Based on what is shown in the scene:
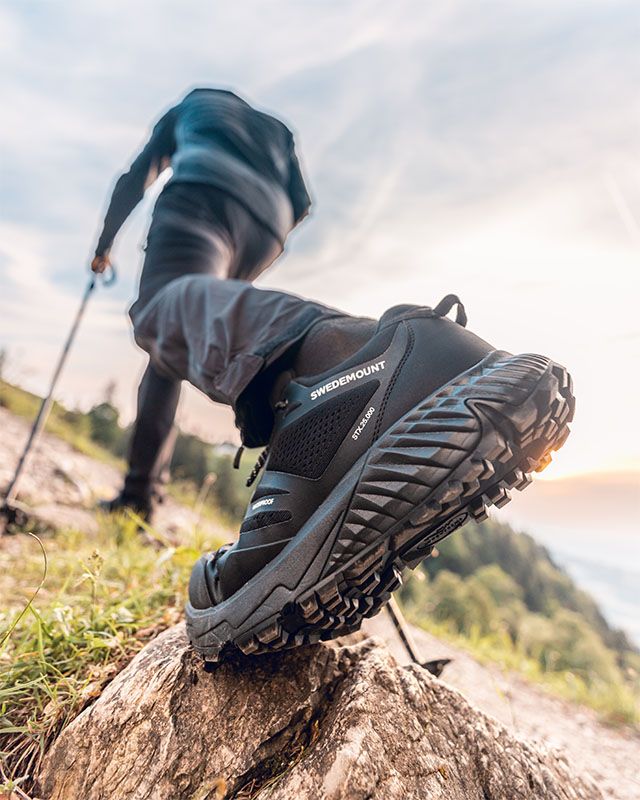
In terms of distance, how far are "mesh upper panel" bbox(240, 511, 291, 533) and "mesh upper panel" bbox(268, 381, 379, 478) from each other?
9 centimetres

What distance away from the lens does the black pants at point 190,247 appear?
1848 millimetres

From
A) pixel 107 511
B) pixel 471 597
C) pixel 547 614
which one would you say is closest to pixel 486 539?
pixel 547 614

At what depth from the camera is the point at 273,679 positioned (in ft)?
3.74

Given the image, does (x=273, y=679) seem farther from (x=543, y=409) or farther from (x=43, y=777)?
(x=543, y=409)

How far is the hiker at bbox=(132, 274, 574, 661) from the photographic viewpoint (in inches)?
37.3

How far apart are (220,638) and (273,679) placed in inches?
7.0

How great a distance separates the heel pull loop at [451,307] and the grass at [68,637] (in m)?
1.04

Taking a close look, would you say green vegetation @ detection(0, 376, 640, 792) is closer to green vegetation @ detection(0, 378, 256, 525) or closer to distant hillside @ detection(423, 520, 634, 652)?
green vegetation @ detection(0, 378, 256, 525)

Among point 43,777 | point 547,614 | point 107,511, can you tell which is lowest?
point 547,614

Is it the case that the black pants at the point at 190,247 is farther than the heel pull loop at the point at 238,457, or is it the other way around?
the black pants at the point at 190,247

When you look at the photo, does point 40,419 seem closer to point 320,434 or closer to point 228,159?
point 228,159

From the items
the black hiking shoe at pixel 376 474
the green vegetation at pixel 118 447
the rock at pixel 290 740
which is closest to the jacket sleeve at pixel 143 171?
the black hiking shoe at pixel 376 474

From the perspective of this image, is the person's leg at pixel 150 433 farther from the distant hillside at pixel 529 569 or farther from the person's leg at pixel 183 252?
the distant hillside at pixel 529 569

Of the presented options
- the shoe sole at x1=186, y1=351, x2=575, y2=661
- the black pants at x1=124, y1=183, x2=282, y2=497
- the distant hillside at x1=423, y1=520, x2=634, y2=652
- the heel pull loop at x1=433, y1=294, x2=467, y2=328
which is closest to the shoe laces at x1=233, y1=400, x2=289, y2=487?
the shoe sole at x1=186, y1=351, x2=575, y2=661
